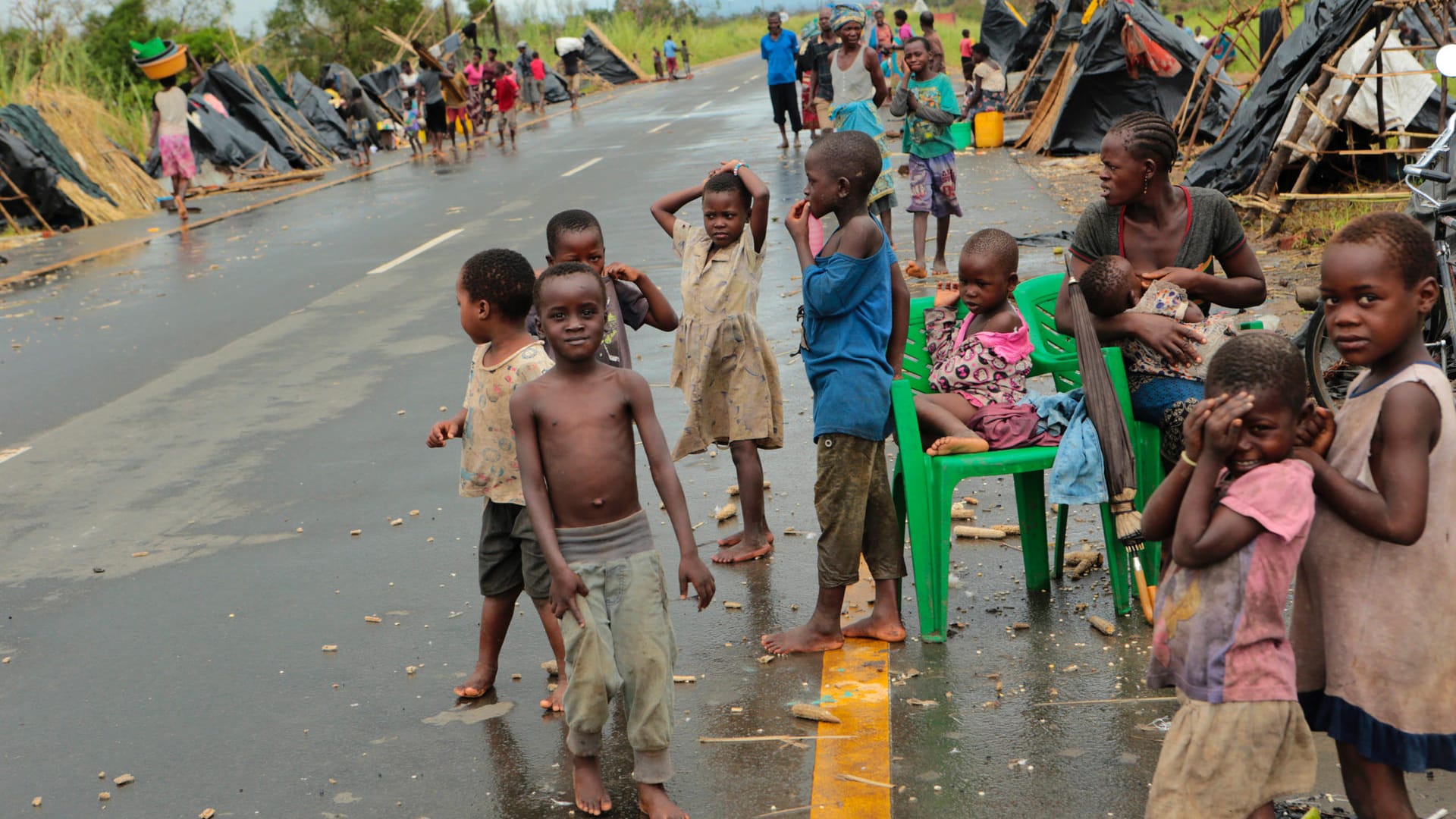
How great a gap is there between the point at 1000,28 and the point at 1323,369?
70.9ft

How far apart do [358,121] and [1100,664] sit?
2619 cm

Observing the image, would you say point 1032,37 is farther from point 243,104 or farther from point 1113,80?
point 243,104

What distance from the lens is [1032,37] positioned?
2434cm

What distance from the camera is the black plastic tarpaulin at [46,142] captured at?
18484mm

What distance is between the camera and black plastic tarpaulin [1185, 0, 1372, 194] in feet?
36.0

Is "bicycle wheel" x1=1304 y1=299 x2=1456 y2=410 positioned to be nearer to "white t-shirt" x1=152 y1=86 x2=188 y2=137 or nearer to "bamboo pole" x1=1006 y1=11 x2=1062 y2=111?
"bamboo pole" x1=1006 y1=11 x2=1062 y2=111

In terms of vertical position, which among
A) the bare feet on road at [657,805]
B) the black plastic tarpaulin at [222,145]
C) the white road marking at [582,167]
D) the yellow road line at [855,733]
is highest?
the black plastic tarpaulin at [222,145]

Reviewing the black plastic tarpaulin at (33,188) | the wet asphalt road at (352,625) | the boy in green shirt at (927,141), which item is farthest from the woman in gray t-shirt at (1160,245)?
the black plastic tarpaulin at (33,188)

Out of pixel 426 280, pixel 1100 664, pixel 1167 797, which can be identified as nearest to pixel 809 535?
pixel 1100 664

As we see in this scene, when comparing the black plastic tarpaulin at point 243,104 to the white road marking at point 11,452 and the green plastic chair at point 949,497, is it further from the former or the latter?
the green plastic chair at point 949,497

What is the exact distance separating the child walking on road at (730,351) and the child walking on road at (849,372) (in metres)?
0.75

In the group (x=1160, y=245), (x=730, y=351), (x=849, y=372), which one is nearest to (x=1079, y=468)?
(x=849, y=372)

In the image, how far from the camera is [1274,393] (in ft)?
8.57

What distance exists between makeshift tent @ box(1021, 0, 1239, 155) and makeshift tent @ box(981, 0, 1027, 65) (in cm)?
839
